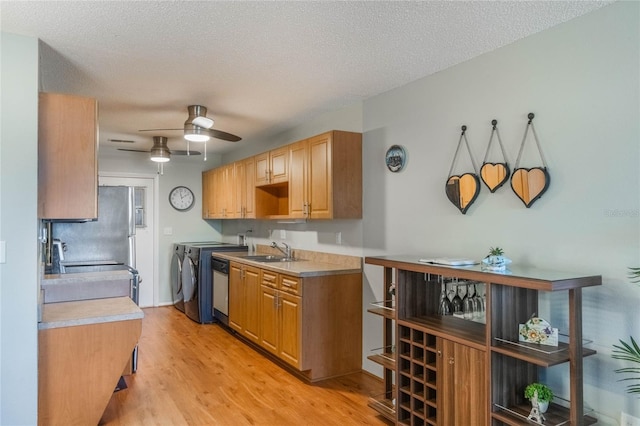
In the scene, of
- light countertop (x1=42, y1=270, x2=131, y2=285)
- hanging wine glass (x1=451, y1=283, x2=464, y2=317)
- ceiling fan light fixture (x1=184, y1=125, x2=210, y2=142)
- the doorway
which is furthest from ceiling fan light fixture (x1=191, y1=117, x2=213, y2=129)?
the doorway

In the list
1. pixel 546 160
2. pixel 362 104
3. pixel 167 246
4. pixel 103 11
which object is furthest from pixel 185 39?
pixel 167 246

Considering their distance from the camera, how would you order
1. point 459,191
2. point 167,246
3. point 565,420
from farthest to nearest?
point 167,246, point 459,191, point 565,420

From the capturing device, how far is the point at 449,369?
2.31 meters

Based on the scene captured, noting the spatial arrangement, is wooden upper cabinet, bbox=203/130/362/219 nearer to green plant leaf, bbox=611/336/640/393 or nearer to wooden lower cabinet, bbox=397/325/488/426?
wooden lower cabinet, bbox=397/325/488/426

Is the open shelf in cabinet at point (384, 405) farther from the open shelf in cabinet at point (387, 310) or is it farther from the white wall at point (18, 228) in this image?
the white wall at point (18, 228)

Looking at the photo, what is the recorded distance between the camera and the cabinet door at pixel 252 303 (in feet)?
13.4

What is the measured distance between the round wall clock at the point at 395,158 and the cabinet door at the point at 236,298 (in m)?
2.12

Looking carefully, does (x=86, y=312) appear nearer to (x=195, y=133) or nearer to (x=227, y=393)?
(x=227, y=393)

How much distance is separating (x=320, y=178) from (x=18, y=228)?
7.12 ft

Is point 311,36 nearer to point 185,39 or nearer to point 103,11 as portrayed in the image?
point 185,39

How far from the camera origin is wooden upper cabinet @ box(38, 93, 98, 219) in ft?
8.09

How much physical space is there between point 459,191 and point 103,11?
7.53 ft

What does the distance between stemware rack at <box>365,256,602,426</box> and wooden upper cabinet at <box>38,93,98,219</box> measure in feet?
6.33

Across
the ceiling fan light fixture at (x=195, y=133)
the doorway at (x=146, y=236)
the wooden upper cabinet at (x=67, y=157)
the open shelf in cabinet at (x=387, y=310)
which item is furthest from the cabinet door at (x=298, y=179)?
the doorway at (x=146, y=236)
